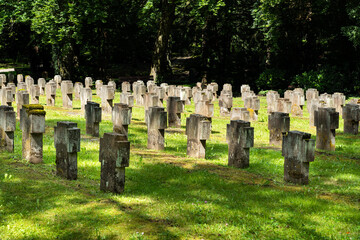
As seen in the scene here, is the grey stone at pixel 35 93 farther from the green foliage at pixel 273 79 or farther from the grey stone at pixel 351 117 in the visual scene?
the green foliage at pixel 273 79

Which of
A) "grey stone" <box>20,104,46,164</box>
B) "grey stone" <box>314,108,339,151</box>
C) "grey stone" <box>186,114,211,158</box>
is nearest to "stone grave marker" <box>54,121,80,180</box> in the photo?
"grey stone" <box>20,104,46,164</box>

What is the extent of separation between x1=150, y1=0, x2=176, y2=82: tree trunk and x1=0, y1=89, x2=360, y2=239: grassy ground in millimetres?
21856

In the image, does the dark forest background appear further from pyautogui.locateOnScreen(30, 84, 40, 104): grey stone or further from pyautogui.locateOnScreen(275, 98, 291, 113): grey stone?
pyautogui.locateOnScreen(275, 98, 291, 113): grey stone

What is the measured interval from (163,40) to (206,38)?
6.92 m

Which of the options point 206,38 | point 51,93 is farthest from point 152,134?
point 206,38

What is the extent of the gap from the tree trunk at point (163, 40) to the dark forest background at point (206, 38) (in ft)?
0.21

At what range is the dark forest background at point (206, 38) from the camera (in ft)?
106

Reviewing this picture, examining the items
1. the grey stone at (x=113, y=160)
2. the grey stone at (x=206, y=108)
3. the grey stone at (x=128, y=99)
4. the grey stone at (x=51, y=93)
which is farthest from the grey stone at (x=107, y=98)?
the grey stone at (x=113, y=160)

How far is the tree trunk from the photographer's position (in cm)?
3341

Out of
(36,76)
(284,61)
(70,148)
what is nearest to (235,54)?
(284,61)

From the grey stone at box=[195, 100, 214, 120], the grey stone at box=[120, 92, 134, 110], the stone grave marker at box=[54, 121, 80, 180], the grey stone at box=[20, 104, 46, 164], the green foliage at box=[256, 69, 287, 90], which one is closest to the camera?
the stone grave marker at box=[54, 121, 80, 180]

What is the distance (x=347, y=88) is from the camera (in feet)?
111

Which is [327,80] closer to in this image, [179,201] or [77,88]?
[77,88]

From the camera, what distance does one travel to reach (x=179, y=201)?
8688mm
